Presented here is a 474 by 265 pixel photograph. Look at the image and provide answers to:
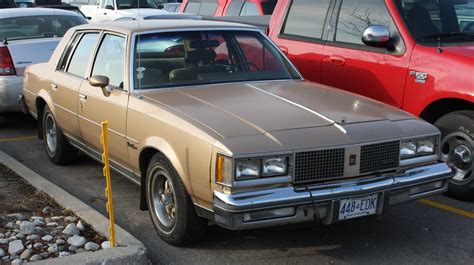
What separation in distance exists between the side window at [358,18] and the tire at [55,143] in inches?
125

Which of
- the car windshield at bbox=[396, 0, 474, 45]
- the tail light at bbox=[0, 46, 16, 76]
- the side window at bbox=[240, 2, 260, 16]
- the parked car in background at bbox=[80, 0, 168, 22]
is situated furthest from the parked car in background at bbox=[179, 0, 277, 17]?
the car windshield at bbox=[396, 0, 474, 45]

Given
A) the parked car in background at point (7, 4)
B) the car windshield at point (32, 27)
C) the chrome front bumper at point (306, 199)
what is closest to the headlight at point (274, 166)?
the chrome front bumper at point (306, 199)

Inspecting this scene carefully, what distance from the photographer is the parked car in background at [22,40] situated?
27.0ft

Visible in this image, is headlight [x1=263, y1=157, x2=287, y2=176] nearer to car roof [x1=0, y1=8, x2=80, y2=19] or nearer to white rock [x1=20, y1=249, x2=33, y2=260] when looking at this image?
white rock [x1=20, y1=249, x2=33, y2=260]

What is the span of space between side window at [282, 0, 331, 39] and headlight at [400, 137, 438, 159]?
8.25 feet

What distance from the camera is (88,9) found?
66.1 ft

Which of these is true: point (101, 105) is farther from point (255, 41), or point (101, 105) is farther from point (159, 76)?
point (255, 41)

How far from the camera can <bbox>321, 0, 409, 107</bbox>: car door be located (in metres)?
5.93

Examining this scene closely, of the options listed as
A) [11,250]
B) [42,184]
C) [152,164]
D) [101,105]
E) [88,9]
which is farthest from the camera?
[88,9]

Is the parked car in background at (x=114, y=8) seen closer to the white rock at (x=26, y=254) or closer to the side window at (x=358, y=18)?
the side window at (x=358, y=18)

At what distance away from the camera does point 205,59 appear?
544cm

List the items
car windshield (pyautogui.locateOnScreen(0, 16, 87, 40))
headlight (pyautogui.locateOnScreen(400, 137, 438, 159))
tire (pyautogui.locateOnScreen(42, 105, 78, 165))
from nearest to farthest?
headlight (pyautogui.locateOnScreen(400, 137, 438, 159)) → tire (pyautogui.locateOnScreen(42, 105, 78, 165)) → car windshield (pyautogui.locateOnScreen(0, 16, 87, 40))

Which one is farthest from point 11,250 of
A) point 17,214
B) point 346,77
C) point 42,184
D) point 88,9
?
point 88,9

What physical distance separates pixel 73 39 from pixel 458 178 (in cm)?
418
